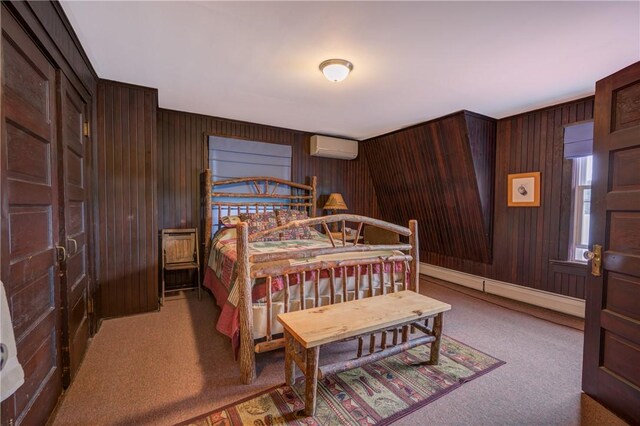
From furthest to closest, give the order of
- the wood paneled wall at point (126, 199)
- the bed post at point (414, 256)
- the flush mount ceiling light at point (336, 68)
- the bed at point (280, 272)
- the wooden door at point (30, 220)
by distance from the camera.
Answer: the wood paneled wall at point (126, 199), the bed post at point (414, 256), the flush mount ceiling light at point (336, 68), the bed at point (280, 272), the wooden door at point (30, 220)

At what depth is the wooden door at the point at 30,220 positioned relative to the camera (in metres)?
1.21

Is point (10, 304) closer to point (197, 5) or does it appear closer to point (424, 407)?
point (197, 5)

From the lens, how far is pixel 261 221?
12.5ft

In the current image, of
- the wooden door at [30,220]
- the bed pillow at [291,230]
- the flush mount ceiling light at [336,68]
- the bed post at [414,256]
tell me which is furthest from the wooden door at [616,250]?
the wooden door at [30,220]

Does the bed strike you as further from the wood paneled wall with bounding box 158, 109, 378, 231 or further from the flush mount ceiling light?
the flush mount ceiling light

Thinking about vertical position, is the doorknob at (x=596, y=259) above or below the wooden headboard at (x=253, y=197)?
below

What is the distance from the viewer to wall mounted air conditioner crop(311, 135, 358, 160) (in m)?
4.62

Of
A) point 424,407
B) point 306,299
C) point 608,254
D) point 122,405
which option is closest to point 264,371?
point 306,299

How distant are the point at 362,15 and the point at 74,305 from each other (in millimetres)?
2815

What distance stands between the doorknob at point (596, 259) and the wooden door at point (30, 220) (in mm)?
3052

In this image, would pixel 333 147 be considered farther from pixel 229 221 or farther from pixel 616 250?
pixel 616 250

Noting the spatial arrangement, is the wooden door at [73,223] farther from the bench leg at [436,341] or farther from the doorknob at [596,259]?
the doorknob at [596,259]

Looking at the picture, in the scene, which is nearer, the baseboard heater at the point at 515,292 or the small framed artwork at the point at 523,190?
the baseboard heater at the point at 515,292

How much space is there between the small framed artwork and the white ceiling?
2.80 ft
